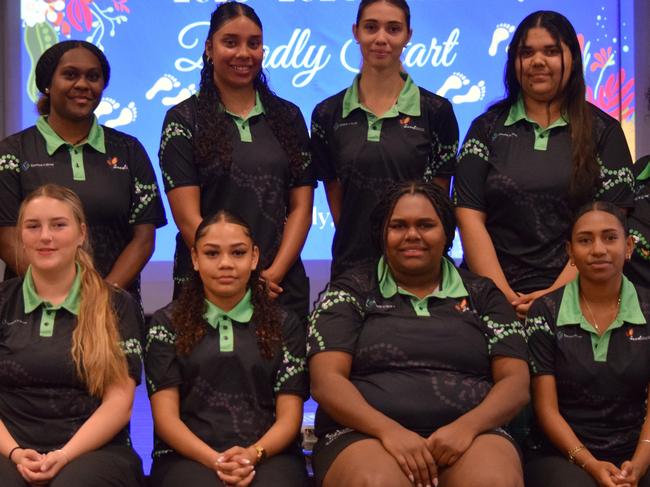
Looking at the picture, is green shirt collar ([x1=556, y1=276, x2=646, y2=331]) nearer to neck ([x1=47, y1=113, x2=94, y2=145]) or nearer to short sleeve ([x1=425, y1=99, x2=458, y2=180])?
short sleeve ([x1=425, y1=99, x2=458, y2=180])

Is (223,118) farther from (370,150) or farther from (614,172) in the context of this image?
(614,172)

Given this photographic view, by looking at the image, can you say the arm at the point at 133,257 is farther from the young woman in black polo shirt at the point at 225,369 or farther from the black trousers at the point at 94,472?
the black trousers at the point at 94,472

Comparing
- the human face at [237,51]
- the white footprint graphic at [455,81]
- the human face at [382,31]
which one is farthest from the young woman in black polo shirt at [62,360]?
the white footprint graphic at [455,81]

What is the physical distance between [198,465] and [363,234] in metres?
1.00

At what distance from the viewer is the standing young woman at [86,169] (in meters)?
3.71

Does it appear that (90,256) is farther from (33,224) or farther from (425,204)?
(425,204)

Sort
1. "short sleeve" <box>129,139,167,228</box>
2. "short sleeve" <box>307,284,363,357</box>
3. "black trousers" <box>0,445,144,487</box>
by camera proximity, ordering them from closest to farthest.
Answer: "black trousers" <box>0,445,144,487</box>
"short sleeve" <box>307,284,363,357</box>
"short sleeve" <box>129,139,167,228</box>

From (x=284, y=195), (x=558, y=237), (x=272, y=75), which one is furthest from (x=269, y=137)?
(x=272, y=75)

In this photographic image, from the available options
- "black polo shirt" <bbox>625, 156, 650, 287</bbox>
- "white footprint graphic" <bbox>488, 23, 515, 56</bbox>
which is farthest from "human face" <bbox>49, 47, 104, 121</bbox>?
"white footprint graphic" <bbox>488, 23, 515, 56</bbox>

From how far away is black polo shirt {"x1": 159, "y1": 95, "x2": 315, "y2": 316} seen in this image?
3719mm

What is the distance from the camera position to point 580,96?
3695mm

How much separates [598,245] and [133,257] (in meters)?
1.48

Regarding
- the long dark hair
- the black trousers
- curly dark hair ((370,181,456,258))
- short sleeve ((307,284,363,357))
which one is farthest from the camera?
the long dark hair

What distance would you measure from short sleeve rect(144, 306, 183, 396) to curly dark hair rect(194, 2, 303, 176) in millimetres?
562
